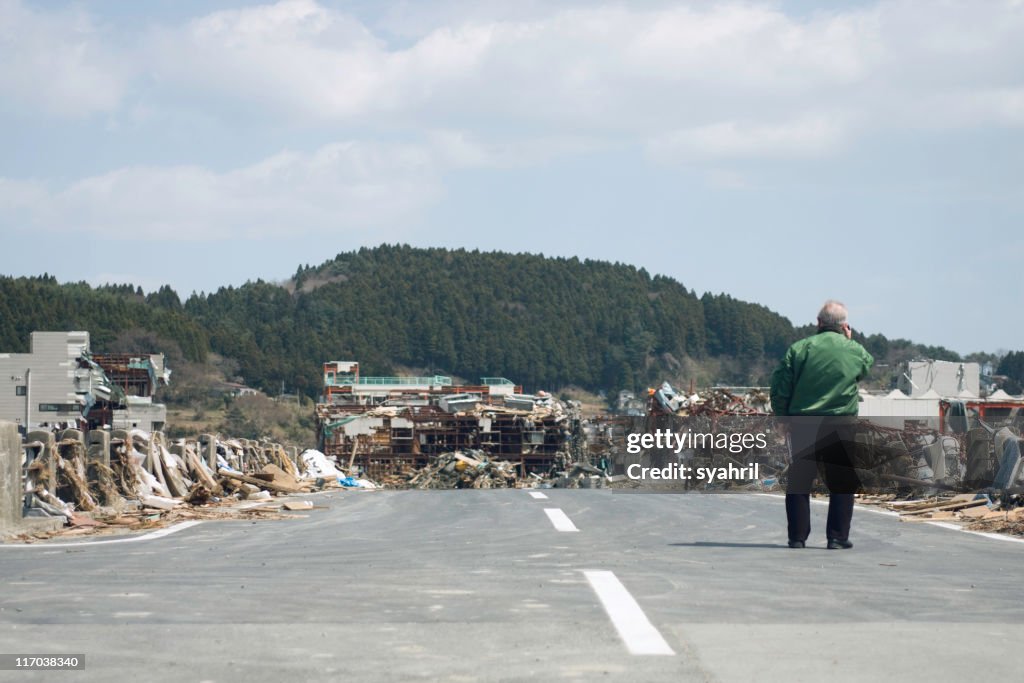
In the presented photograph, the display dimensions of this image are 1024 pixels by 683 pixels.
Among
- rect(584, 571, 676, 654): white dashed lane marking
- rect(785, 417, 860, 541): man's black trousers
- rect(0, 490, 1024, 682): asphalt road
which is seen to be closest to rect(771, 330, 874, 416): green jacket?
rect(785, 417, 860, 541): man's black trousers

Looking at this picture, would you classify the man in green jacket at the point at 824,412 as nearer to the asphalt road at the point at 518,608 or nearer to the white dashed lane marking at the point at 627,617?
the asphalt road at the point at 518,608

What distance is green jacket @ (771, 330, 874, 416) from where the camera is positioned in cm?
1062

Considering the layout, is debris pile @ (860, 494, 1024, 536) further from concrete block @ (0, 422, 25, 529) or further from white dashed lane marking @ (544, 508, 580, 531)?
concrete block @ (0, 422, 25, 529)

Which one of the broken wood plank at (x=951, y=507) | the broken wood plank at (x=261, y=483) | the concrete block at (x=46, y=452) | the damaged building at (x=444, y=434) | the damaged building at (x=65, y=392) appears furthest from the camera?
the damaged building at (x=65, y=392)

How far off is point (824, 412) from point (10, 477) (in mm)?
7959

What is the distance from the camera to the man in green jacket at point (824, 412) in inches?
416

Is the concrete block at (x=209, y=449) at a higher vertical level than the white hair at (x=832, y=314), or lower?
lower

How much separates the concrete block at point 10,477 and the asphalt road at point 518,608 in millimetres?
1250

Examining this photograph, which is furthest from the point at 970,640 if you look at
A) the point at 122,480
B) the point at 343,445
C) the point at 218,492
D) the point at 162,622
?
the point at 343,445

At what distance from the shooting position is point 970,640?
6148 mm

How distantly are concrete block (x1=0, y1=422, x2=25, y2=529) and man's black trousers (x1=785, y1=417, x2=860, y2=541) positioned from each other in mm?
7571

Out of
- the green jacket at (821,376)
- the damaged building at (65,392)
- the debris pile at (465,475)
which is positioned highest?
the green jacket at (821,376)

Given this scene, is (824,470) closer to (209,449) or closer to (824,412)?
(824,412)

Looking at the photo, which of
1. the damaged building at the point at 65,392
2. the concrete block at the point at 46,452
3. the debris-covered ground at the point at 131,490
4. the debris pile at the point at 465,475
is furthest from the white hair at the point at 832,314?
the damaged building at the point at 65,392
